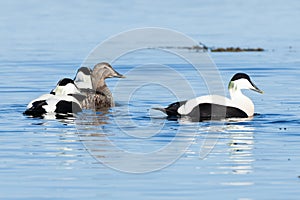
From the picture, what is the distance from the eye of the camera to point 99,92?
58.1 ft

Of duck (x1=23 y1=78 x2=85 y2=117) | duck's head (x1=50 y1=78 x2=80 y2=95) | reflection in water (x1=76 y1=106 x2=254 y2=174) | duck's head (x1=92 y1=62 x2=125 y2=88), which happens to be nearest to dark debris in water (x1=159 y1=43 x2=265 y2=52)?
duck's head (x1=92 y1=62 x2=125 y2=88)

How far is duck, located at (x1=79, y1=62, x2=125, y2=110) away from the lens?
17.0m

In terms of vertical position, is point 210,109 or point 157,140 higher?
point 210,109

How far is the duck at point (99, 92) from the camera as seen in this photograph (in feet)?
55.9

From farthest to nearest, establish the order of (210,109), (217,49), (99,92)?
(217,49)
(99,92)
(210,109)

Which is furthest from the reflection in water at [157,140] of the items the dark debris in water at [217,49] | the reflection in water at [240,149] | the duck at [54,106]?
the dark debris in water at [217,49]

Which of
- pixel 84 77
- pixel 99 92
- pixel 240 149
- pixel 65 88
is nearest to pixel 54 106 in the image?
pixel 65 88

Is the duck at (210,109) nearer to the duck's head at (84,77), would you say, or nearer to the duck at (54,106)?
the duck at (54,106)

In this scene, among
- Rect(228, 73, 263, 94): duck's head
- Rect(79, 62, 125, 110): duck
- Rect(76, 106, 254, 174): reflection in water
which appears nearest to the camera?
Rect(76, 106, 254, 174): reflection in water

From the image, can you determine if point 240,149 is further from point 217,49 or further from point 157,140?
point 217,49

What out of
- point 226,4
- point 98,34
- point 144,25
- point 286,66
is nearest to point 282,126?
point 286,66

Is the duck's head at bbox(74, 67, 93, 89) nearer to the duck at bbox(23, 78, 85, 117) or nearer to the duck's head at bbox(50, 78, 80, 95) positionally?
the duck's head at bbox(50, 78, 80, 95)

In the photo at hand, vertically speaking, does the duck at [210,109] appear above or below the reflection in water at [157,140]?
above

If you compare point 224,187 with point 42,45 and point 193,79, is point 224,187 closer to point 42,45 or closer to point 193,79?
point 193,79
